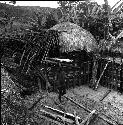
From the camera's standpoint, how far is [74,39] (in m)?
12.5

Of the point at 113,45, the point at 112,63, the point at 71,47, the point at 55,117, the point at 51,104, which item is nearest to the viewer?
the point at 55,117

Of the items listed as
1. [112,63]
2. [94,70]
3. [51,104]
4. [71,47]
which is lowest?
[51,104]

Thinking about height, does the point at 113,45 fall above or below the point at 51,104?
above

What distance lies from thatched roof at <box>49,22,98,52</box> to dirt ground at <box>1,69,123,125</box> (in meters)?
2.42

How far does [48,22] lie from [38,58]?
5.79 meters

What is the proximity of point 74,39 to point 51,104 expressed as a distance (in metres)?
4.70

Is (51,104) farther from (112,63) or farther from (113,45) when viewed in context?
(113,45)

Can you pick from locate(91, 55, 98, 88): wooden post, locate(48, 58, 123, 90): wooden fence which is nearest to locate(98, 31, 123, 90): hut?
locate(48, 58, 123, 90): wooden fence

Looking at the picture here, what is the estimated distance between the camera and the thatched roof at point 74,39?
39.6 feet

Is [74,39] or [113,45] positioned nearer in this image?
[74,39]

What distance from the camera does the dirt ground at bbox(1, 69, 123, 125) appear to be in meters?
6.73

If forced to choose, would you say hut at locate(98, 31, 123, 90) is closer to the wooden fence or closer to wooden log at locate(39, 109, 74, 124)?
the wooden fence

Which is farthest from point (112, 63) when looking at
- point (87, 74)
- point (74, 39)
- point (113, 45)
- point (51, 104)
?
point (51, 104)

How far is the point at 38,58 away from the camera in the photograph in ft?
38.1
